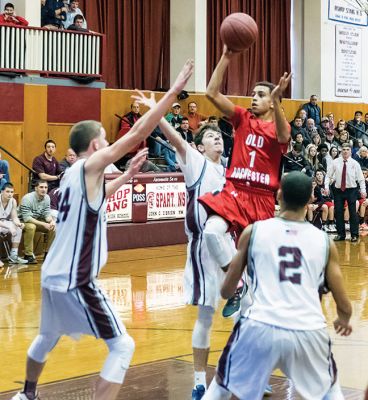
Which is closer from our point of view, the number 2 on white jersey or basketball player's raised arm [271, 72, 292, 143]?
basketball player's raised arm [271, 72, 292, 143]

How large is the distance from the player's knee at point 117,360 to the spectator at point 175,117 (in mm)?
13732

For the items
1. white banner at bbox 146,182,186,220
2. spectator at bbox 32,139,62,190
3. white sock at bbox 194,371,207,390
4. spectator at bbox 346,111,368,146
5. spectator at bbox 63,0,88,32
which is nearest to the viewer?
white sock at bbox 194,371,207,390

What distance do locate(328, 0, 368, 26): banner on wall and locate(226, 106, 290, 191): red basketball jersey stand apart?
1903cm

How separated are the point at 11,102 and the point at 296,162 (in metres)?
6.39

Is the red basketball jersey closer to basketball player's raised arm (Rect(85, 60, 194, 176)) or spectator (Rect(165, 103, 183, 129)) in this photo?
basketball player's raised arm (Rect(85, 60, 194, 176))

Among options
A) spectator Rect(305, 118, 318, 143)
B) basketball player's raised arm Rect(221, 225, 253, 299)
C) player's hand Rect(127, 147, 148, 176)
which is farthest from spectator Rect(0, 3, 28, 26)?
basketball player's raised arm Rect(221, 225, 253, 299)

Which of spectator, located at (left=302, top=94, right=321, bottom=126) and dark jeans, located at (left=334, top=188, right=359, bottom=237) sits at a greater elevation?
spectator, located at (left=302, top=94, right=321, bottom=126)

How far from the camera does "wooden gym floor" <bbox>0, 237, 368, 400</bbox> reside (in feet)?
22.4

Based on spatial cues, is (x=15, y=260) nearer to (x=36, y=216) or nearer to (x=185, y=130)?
(x=36, y=216)

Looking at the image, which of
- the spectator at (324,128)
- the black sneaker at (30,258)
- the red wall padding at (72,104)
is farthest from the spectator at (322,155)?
the black sneaker at (30,258)

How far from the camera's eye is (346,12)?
25.3 m

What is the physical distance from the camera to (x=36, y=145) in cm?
1758

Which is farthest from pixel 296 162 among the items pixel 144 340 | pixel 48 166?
pixel 144 340

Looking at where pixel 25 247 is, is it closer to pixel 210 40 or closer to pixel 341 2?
pixel 210 40
